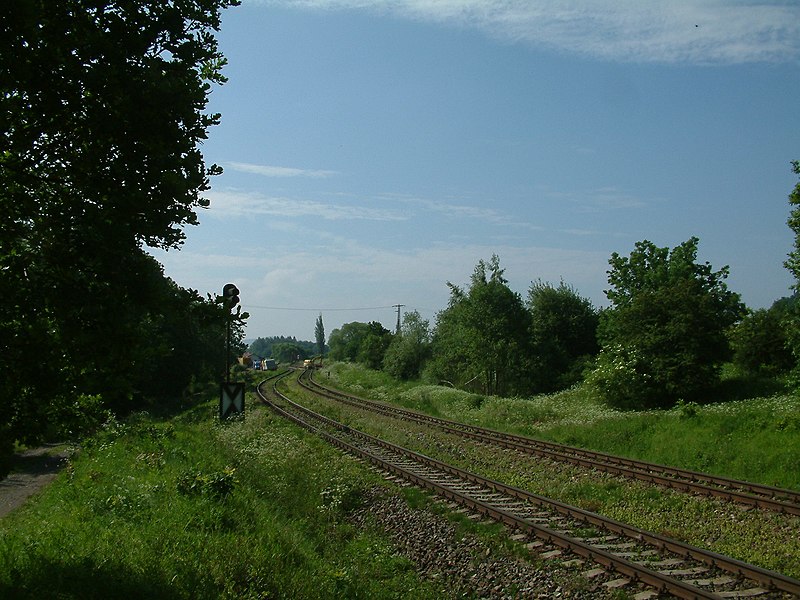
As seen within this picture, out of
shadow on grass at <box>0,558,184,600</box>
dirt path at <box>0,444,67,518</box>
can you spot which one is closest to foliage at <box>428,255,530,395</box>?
dirt path at <box>0,444,67,518</box>

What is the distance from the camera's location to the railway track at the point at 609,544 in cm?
A: 854

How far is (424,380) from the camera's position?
5362 cm

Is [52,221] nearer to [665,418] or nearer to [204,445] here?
[204,445]

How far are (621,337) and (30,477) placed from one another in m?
24.1

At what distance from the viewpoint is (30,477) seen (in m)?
24.2

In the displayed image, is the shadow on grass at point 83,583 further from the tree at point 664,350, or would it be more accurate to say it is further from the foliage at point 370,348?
the foliage at point 370,348

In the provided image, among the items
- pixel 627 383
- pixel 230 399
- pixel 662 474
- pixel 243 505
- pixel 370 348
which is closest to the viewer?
pixel 243 505

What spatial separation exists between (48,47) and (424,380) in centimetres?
4767

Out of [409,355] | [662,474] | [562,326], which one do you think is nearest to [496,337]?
[562,326]

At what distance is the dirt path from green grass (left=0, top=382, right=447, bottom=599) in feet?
5.86

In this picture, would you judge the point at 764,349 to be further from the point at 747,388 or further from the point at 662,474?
the point at 662,474

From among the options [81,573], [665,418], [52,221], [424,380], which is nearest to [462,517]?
[81,573]

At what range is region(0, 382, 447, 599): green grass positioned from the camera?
25.6ft

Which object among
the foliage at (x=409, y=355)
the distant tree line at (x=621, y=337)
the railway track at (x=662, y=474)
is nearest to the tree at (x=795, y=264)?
the distant tree line at (x=621, y=337)
